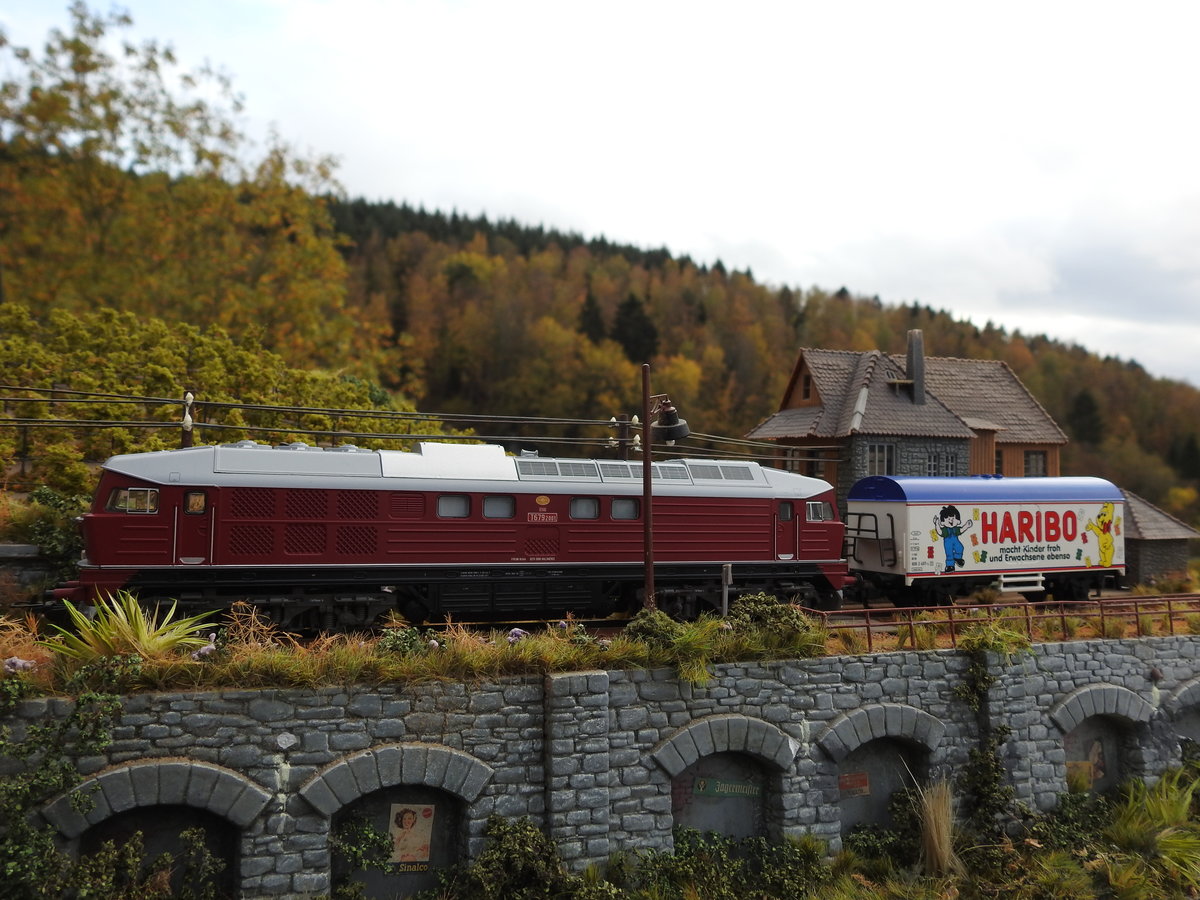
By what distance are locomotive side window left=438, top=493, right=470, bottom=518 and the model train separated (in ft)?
0.18

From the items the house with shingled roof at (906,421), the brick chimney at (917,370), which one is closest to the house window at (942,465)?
the house with shingled roof at (906,421)

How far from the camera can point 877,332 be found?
64.2 m

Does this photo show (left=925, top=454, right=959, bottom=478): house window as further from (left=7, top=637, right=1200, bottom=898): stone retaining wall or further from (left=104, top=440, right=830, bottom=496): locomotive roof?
(left=7, top=637, right=1200, bottom=898): stone retaining wall

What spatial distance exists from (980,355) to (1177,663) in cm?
5424

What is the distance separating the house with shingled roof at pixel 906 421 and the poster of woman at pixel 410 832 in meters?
14.2

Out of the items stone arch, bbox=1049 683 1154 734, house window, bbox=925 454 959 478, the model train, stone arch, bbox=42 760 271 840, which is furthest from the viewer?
house window, bbox=925 454 959 478

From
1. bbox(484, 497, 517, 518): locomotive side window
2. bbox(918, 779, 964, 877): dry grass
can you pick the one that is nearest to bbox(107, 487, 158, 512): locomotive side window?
bbox(484, 497, 517, 518): locomotive side window

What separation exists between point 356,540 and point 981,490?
15.3 meters

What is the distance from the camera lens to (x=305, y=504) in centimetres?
1431

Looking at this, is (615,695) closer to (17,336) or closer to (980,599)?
(980,599)

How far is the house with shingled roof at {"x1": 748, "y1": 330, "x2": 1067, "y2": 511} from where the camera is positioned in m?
23.6

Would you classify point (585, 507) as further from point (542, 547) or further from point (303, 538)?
point (303, 538)

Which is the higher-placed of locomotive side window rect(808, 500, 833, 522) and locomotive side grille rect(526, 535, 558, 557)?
locomotive side window rect(808, 500, 833, 522)

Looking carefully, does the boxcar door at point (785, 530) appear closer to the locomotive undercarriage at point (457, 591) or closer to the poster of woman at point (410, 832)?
the locomotive undercarriage at point (457, 591)
